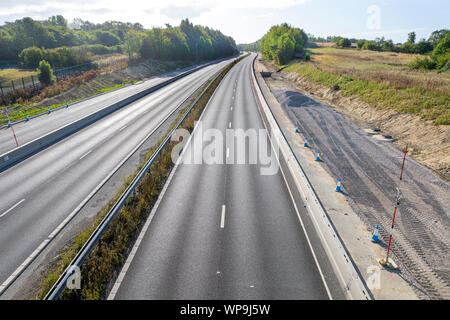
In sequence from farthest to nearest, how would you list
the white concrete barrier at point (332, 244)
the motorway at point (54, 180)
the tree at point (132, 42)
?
the tree at point (132, 42) → the motorway at point (54, 180) → the white concrete barrier at point (332, 244)

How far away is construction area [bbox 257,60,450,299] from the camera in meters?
9.38

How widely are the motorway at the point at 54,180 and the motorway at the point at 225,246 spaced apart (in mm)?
4681

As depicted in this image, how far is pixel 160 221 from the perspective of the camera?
1165 centimetres

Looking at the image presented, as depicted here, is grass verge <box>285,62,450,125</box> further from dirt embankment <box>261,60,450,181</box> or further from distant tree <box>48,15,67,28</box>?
distant tree <box>48,15,67,28</box>

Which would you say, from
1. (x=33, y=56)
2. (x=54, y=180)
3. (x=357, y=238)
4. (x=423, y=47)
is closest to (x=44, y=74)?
(x=33, y=56)

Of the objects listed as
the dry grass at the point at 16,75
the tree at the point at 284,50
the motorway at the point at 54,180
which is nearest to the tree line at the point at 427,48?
the tree at the point at 284,50

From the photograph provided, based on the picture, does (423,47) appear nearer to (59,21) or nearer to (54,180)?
(54,180)

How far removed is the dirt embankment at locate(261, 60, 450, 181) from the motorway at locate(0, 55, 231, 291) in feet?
72.7

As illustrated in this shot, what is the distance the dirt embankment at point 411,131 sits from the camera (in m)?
17.8

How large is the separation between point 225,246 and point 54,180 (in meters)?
11.9

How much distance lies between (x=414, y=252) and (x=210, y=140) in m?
15.9

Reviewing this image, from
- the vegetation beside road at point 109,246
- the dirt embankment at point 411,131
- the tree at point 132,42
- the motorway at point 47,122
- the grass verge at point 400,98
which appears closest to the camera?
the vegetation beside road at point 109,246

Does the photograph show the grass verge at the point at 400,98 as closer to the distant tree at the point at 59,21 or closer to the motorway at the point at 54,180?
the motorway at the point at 54,180
